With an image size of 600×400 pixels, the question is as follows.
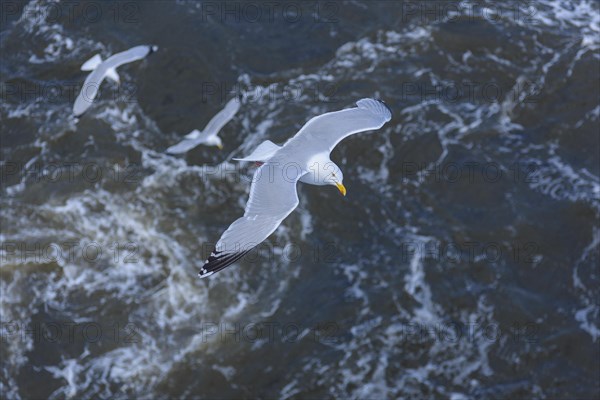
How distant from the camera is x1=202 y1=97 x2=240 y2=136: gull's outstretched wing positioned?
8086mm

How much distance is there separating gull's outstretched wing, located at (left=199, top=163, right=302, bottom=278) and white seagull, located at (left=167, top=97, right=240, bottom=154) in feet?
8.22

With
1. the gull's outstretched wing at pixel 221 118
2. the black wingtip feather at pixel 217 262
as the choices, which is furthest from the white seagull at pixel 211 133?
the black wingtip feather at pixel 217 262

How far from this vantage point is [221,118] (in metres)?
8.09

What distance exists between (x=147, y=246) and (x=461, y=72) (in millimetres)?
3812

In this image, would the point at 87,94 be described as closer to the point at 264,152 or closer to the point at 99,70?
the point at 99,70

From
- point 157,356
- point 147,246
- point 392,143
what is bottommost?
point 157,356

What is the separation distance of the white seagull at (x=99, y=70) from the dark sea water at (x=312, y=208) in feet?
1.59

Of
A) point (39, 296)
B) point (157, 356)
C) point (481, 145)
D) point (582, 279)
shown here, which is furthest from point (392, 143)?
point (39, 296)

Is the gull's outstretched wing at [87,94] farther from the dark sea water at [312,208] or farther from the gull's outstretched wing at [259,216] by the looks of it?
the gull's outstretched wing at [259,216]

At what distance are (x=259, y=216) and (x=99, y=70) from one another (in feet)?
12.3

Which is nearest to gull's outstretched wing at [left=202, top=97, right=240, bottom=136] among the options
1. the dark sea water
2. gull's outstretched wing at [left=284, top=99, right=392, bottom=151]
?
the dark sea water

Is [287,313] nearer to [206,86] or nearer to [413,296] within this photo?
[413,296]

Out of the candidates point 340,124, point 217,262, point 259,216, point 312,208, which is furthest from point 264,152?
point 312,208

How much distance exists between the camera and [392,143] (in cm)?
836
